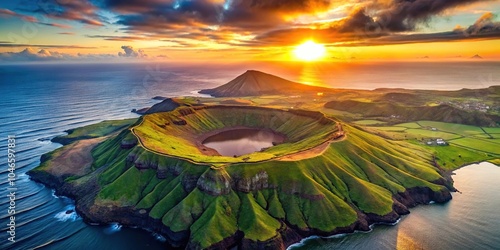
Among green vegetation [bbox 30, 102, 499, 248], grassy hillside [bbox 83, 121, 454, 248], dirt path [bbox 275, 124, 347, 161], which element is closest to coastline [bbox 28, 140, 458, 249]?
green vegetation [bbox 30, 102, 499, 248]

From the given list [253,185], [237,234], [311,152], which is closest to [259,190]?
[253,185]

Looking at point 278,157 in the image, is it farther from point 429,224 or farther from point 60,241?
point 60,241

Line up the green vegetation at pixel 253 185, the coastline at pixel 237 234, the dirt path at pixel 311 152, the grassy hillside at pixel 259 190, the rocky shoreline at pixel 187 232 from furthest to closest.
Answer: the dirt path at pixel 311 152
the green vegetation at pixel 253 185
the grassy hillside at pixel 259 190
the coastline at pixel 237 234
the rocky shoreline at pixel 187 232

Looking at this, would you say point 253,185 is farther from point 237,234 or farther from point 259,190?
point 237,234

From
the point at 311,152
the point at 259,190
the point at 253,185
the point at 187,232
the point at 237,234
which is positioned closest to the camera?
the point at 237,234

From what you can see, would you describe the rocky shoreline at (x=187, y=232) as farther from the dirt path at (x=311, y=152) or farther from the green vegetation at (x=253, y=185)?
the dirt path at (x=311, y=152)

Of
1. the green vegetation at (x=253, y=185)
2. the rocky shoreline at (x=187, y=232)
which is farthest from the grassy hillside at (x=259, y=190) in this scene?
the rocky shoreline at (x=187, y=232)

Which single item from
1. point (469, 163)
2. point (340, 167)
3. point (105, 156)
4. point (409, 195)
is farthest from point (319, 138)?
point (105, 156)

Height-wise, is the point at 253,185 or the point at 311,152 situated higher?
the point at 311,152

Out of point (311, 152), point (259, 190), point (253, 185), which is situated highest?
point (311, 152)

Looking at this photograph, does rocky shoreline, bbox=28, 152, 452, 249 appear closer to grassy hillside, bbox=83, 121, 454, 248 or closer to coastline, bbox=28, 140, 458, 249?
coastline, bbox=28, 140, 458, 249

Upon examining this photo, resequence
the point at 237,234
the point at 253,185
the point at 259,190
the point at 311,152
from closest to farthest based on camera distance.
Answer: the point at 237,234 < the point at 253,185 < the point at 259,190 < the point at 311,152

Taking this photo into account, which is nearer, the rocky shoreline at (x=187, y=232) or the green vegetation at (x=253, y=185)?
the rocky shoreline at (x=187, y=232)
